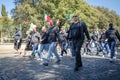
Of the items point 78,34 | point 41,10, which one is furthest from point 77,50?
point 41,10

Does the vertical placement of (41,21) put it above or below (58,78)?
above

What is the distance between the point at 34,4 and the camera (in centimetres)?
5669

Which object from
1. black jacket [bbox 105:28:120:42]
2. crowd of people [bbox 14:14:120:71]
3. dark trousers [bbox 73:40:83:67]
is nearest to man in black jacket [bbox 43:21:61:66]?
crowd of people [bbox 14:14:120:71]

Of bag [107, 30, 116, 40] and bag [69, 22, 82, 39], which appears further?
bag [107, 30, 116, 40]

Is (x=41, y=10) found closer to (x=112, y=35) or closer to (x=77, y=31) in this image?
(x=112, y=35)

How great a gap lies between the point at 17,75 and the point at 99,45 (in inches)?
456

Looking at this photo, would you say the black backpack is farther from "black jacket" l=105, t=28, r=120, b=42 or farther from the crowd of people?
"black jacket" l=105, t=28, r=120, b=42

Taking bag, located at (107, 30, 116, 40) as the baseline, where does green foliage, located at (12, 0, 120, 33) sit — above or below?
above

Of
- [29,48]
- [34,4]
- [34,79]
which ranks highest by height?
[34,4]

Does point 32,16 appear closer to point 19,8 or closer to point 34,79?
point 19,8

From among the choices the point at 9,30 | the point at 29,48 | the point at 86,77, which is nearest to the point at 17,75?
the point at 86,77

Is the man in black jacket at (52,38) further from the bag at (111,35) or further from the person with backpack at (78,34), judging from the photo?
the bag at (111,35)

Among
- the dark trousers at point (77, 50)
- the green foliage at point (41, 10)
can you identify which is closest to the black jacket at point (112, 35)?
the dark trousers at point (77, 50)

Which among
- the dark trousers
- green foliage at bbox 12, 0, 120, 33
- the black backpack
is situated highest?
green foliage at bbox 12, 0, 120, 33
